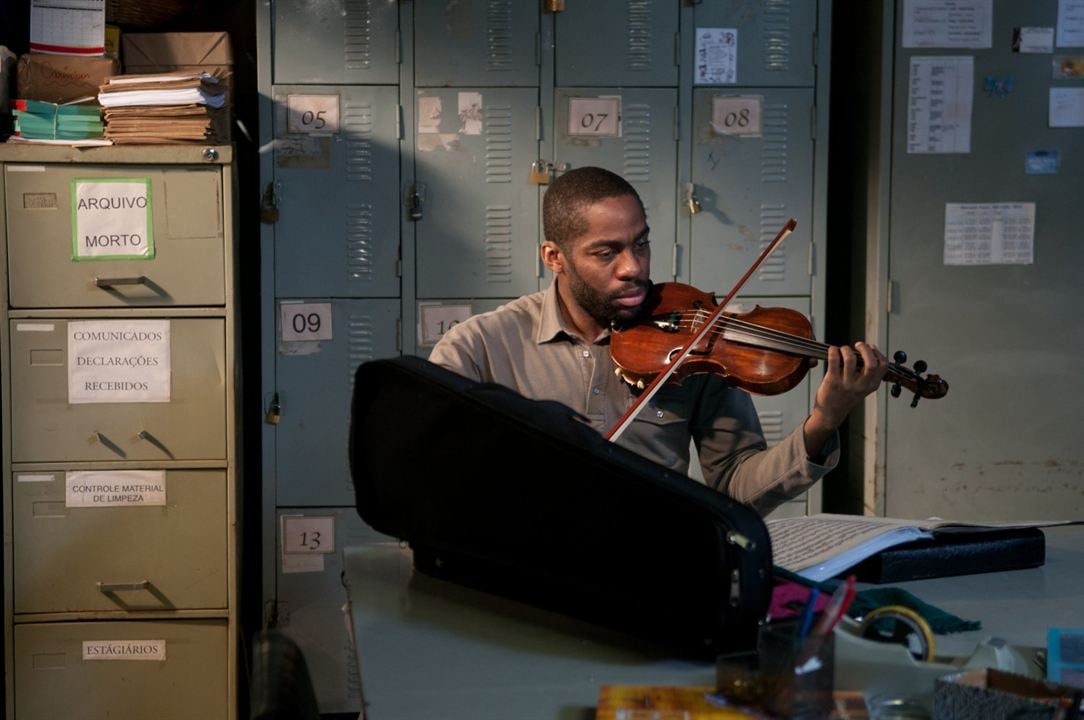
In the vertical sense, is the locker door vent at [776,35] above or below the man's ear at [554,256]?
above

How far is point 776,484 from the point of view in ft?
7.04

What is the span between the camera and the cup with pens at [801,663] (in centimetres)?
108

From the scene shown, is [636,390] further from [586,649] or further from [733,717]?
[733,717]

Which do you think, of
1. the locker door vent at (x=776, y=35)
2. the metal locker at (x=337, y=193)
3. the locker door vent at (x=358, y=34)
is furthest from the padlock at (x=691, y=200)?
the locker door vent at (x=358, y=34)

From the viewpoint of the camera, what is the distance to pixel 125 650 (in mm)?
3330

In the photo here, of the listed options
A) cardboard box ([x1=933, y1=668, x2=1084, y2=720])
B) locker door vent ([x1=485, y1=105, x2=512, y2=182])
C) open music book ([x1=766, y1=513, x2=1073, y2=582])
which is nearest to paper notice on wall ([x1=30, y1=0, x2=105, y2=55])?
locker door vent ([x1=485, y1=105, x2=512, y2=182])

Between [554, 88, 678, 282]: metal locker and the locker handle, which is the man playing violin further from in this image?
the locker handle

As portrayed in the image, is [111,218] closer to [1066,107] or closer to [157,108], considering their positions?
[157,108]

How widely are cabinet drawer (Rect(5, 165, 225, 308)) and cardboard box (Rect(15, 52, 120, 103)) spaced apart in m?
0.23

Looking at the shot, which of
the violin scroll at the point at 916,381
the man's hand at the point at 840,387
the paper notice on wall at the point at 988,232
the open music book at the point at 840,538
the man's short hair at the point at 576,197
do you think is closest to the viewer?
the open music book at the point at 840,538

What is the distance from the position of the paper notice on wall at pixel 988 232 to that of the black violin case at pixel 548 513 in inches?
98.0

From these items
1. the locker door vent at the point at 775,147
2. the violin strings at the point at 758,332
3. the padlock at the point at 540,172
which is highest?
the locker door vent at the point at 775,147

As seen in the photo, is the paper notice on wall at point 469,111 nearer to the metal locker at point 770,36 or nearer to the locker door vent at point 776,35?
the metal locker at point 770,36

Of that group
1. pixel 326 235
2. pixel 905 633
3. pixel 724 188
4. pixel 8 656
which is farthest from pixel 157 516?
pixel 905 633
